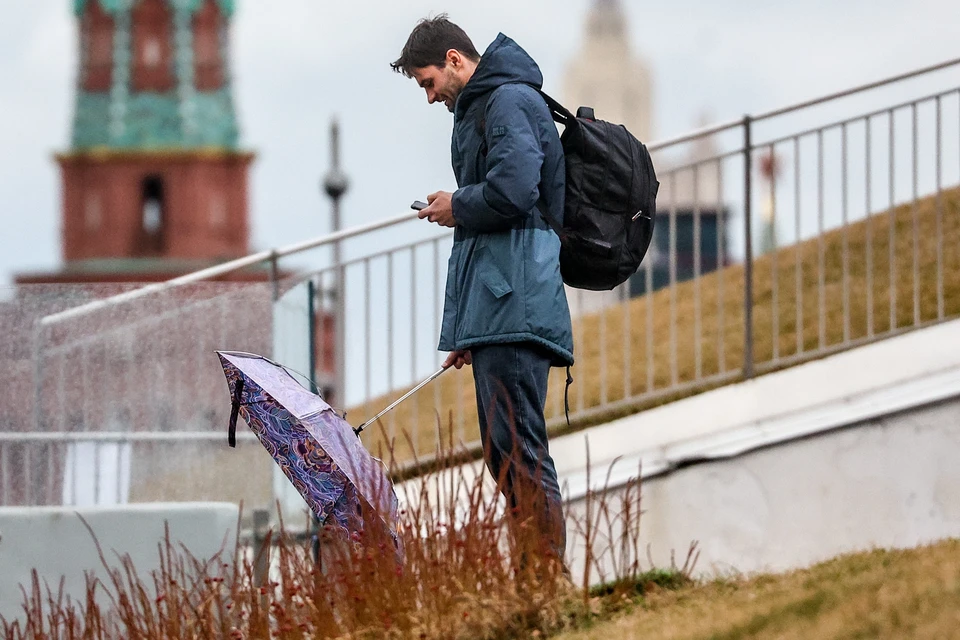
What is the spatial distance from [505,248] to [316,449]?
75cm

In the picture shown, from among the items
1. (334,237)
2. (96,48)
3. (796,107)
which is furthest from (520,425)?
(96,48)

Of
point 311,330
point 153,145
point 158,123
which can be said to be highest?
point 158,123

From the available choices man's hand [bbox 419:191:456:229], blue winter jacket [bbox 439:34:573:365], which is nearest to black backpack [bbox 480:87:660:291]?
blue winter jacket [bbox 439:34:573:365]

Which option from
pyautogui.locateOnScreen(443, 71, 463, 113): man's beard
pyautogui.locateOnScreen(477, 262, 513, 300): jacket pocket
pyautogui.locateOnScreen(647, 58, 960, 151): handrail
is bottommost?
pyautogui.locateOnScreen(477, 262, 513, 300): jacket pocket

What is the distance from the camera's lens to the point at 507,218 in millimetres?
4531

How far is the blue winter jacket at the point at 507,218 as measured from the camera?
452 cm

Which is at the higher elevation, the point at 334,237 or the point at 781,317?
the point at 334,237

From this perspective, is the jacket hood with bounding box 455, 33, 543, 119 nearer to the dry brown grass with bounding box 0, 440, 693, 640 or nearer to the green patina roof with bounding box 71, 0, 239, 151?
the dry brown grass with bounding box 0, 440, 693, 640

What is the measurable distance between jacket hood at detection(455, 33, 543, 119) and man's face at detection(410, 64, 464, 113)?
3 centimetres

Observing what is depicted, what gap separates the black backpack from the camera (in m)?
4.68

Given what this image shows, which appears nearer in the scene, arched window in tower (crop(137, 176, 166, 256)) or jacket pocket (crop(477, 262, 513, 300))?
jacket pocket (crop(477, 262, 513, 300))

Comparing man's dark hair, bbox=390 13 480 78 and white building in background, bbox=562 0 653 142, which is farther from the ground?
white building in background, bbox=562 0 653 142

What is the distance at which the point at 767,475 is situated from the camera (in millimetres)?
6375

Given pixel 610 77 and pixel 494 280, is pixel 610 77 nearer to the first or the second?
pixel 610 77
